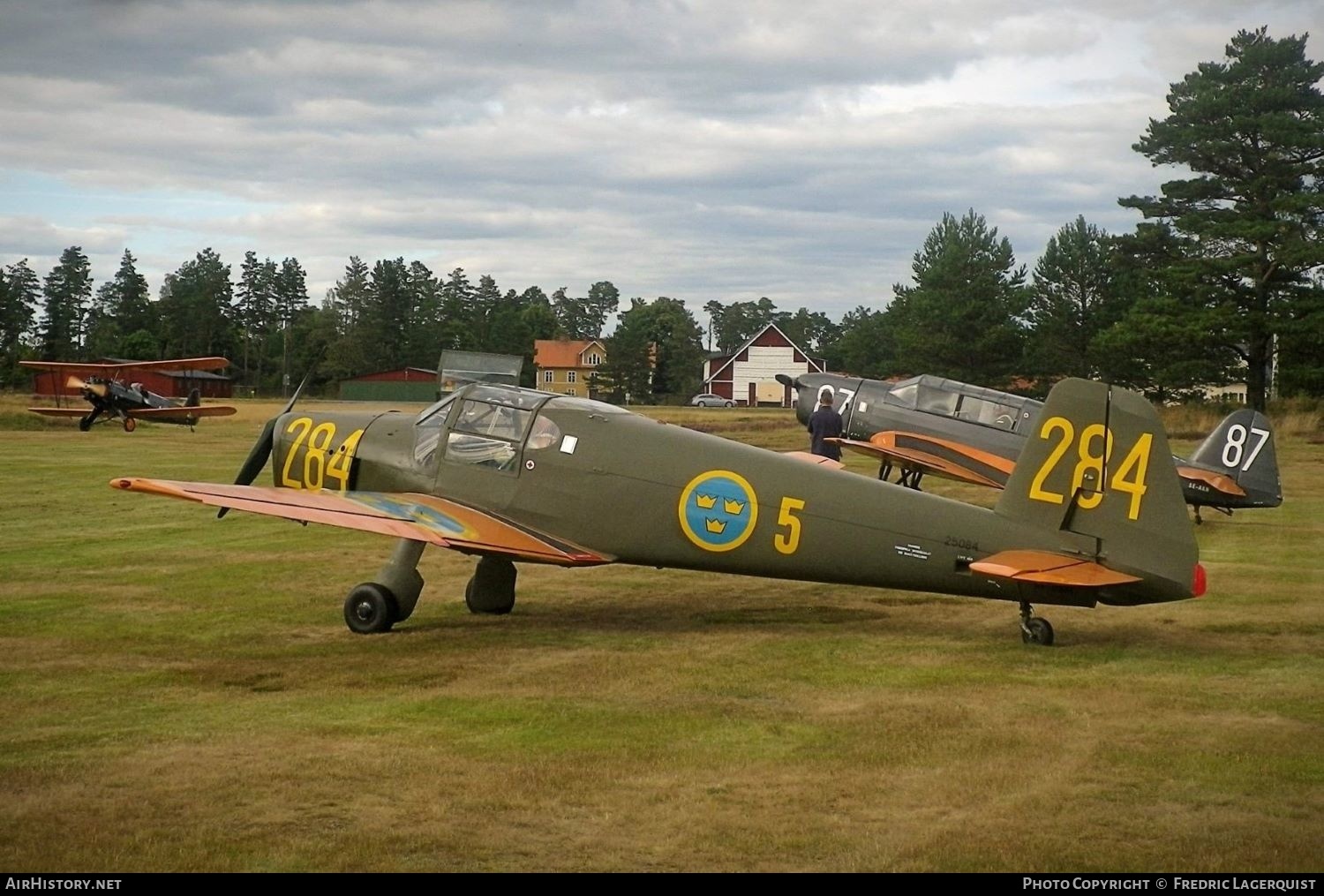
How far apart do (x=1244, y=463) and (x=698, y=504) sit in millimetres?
10943

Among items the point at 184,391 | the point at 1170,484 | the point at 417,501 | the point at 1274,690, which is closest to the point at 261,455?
the point at 417,501

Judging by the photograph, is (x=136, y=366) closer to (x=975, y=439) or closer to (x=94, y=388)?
(x=94, y=388)

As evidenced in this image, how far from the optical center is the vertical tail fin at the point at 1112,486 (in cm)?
784

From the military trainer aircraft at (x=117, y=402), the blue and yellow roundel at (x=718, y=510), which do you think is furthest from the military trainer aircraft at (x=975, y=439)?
the military trainer aircraft at (x=117, y=402)

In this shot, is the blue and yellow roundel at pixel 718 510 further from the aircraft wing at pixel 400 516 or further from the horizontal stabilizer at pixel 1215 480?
the horizontal stabilizer at pixel 1215 480

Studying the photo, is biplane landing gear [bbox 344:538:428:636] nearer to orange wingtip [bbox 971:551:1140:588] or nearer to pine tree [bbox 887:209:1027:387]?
orange wingtip [bbox 971:551:1140:588]

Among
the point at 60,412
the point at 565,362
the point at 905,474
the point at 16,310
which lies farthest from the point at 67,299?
the point at 905,474

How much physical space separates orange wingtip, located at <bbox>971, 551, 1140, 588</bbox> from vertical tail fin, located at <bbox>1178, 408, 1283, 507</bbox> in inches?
379

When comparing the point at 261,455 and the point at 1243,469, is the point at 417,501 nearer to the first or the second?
the point at 261,455

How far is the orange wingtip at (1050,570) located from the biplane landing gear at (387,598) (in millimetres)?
3969

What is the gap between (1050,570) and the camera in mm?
7871

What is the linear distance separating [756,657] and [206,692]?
3433 millimetres

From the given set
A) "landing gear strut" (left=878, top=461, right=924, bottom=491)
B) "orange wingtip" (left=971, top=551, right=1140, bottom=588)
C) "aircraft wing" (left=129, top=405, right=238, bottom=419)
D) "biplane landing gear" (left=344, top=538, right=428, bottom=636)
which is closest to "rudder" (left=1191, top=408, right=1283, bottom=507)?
"landing gear strut" (left=878, top=461, right=924, bottom=491)
